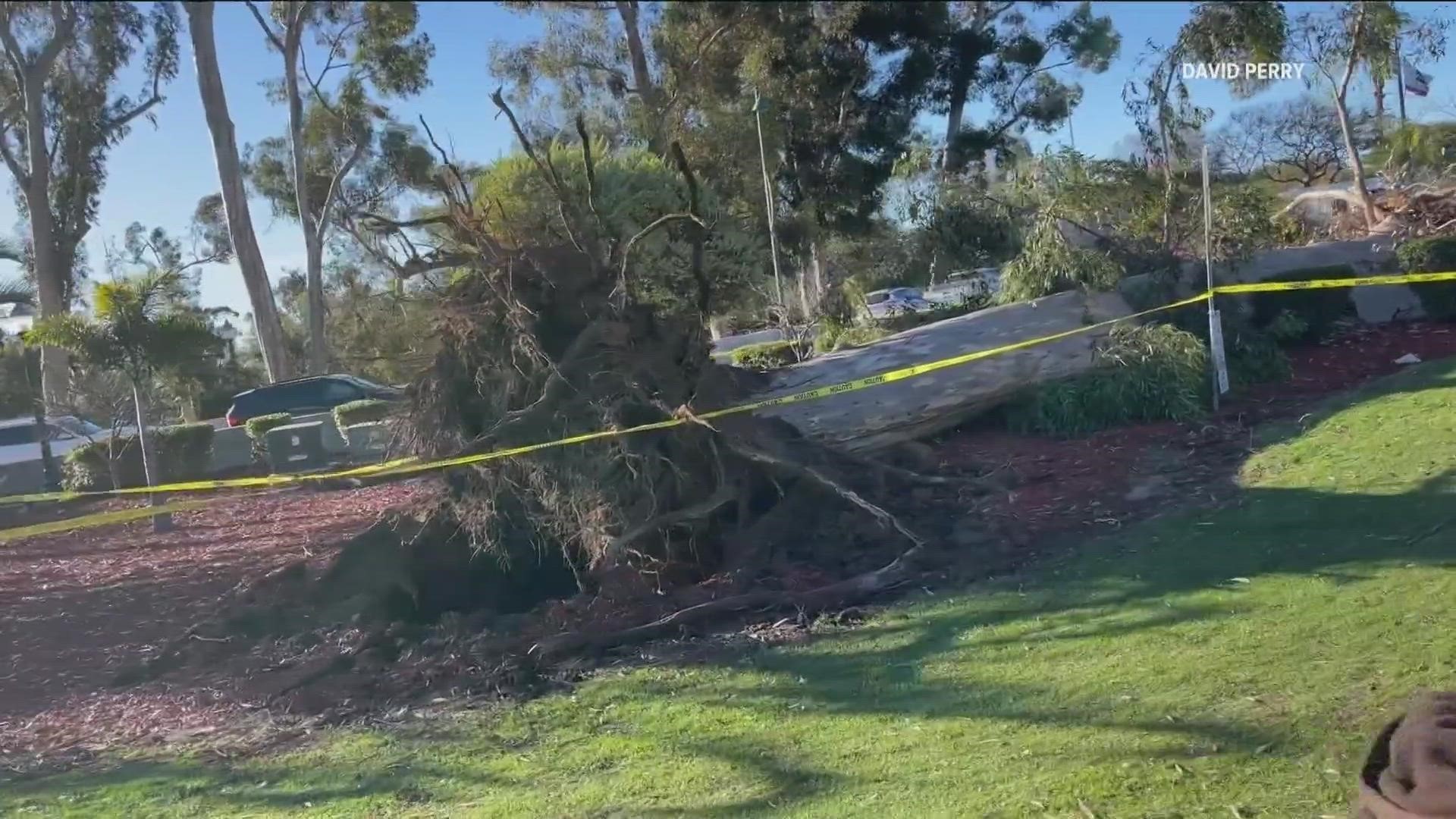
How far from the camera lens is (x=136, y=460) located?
17.9 m

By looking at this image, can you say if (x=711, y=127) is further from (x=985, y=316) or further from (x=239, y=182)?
(x=985, y=316)

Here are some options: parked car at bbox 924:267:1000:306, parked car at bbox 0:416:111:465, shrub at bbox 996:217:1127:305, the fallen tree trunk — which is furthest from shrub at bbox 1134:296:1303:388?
parked car at bbox 0:416:111:465

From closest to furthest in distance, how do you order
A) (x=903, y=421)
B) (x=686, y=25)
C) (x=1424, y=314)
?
(x=903, y=421) < (x=1424, y=314) < (x=686, y=25)

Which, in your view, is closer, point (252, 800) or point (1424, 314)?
Result: point (252, 800)

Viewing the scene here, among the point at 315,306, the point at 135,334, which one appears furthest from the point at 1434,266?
the point at 315,306

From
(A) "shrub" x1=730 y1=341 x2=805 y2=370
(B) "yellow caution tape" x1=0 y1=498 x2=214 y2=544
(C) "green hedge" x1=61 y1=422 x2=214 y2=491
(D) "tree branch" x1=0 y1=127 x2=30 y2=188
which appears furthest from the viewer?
(D) "tree branch" x1=0 y1=127 x2=30 y2=188

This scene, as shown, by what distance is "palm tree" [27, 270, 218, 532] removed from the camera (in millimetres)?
13812

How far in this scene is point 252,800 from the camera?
5812mm

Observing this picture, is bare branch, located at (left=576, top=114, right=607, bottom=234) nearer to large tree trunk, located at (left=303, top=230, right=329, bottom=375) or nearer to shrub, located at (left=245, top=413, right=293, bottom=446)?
shrub, located at (left=245, top=413, right=293, bottom=446)

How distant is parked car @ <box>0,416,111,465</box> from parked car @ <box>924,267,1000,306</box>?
42.6 ft

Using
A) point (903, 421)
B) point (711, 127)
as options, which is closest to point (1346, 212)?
point (711, 127)

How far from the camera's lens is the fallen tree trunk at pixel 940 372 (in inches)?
427

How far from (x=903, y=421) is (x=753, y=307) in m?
9.63

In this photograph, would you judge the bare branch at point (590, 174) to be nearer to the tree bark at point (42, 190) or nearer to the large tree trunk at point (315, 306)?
the tree bark at point (42, 190)
